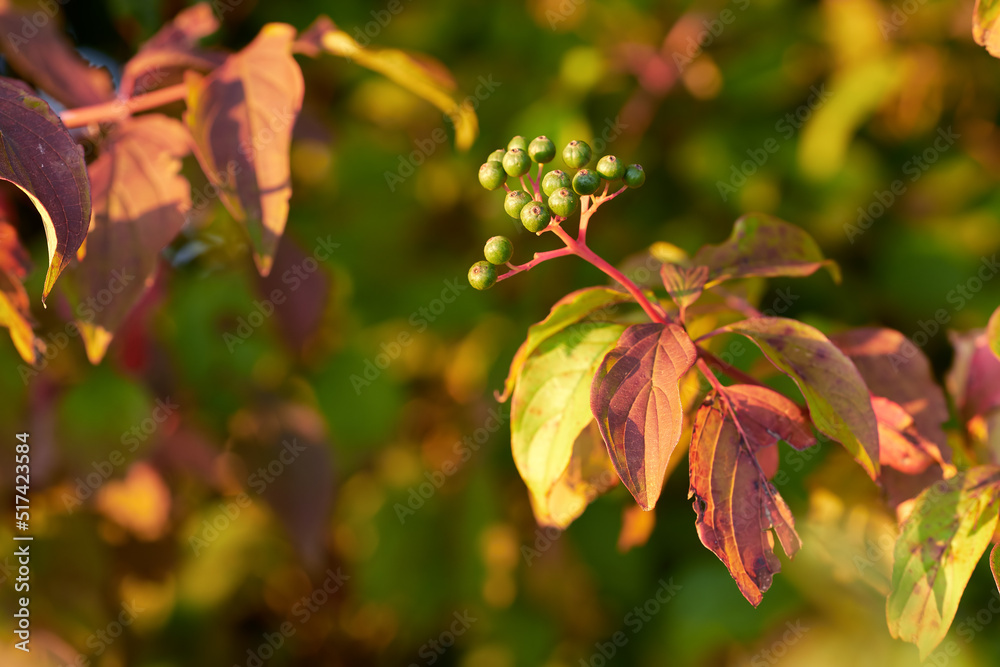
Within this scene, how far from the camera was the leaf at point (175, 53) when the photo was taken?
3.02 feet

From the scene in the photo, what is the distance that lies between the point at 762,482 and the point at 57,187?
2.15ft

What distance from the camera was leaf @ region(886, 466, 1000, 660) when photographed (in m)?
0.60

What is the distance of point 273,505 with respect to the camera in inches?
49.9

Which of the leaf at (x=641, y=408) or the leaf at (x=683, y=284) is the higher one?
the leaf at (x=683, y=284)

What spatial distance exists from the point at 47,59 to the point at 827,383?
3.55 feet

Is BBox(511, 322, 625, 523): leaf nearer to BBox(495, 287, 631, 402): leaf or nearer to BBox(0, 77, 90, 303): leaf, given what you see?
BBox(495, 287, 631, 402): leaf

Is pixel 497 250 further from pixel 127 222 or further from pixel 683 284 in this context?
pixel 127 222

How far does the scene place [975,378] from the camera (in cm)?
83

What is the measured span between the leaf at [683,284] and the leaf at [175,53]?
0.64 metres

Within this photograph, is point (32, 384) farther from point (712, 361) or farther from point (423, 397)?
point (712, 361)

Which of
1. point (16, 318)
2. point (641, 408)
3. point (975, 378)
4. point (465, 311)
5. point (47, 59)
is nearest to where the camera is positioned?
point (641, 408)

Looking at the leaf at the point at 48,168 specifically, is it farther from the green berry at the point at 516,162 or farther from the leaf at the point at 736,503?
the leaf at the point at 736,503

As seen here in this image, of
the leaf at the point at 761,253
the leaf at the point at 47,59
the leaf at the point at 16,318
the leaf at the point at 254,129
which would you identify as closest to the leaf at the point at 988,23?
the leaf at the point at 761,253

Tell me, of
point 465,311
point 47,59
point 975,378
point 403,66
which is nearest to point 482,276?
point 403,66
